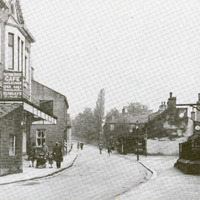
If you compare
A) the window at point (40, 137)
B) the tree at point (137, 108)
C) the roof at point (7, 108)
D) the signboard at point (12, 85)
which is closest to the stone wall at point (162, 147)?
the window at point (40, 137)

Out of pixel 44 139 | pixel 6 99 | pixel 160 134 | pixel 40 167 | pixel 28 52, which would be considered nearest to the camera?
pixel 6 99

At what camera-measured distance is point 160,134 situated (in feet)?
160

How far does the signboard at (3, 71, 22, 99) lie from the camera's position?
17.0 m

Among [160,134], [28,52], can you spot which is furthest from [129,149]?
[28,52]

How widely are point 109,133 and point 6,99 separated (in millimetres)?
78818

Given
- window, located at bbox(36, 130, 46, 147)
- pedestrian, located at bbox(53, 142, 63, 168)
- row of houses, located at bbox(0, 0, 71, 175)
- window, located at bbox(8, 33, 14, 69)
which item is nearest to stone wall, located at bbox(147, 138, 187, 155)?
window, located at bbox(36, 130, 46, 147)

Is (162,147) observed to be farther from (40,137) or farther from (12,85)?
(12,85)

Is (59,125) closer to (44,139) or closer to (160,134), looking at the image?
(44,139)

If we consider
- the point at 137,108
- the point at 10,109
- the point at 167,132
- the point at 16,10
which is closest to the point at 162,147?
the point at 167,132

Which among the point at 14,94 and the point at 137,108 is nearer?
the point at 14,94

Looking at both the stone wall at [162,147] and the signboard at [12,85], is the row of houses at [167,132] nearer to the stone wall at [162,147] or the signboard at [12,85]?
the stone wall at [162,147]

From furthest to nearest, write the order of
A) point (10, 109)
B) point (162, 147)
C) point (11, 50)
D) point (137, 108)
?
point (137, 108) < point (162, 147) < point (11, 50) < point (10, 109)

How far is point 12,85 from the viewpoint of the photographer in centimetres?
1717

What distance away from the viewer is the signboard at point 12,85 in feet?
55.9
